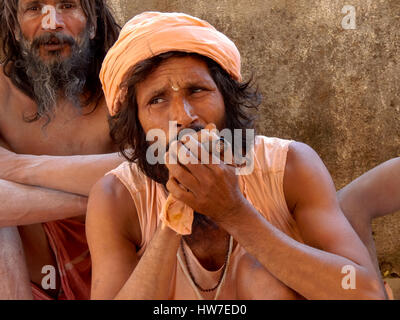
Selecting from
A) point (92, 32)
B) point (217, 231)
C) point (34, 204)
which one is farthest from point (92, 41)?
point (217, 231)

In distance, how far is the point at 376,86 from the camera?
406 centimetres

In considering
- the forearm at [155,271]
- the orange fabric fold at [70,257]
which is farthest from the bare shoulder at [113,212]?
the orange fabric fold at [70,257]

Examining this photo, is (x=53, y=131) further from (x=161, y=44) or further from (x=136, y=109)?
(x=161, y=44)

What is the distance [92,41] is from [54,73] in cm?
31

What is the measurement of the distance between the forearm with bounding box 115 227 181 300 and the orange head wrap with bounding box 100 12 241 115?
2.23 feet

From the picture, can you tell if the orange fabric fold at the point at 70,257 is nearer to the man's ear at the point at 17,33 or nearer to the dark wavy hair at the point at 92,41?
the dark wavy hair at the point at 92,41

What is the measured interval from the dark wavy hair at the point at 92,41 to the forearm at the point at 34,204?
666 millimetres

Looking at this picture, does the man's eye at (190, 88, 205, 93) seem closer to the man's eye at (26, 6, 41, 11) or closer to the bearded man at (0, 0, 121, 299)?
the bearded man at (0, 0, 121, 299)

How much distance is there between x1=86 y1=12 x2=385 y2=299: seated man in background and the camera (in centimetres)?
231

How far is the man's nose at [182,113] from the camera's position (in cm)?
243

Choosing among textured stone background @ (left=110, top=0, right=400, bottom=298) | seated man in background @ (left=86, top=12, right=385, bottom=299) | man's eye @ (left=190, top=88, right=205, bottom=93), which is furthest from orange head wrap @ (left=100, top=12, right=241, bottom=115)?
textured stone background @ (left=110, top=0, right=400, bottom=298)

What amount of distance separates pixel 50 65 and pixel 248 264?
71.6 inches

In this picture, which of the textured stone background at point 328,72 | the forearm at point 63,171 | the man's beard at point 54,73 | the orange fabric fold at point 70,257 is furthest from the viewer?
the textured stone background at point 328,72
